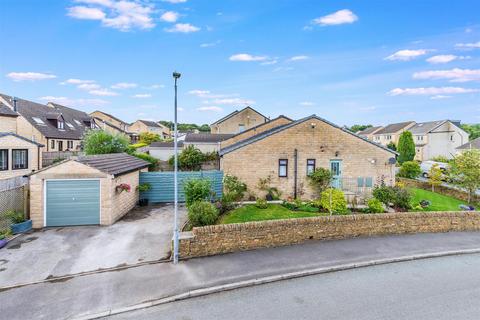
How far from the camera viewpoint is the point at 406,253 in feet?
33.7

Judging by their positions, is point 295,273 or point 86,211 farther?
point 86,211

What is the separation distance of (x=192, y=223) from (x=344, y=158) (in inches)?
436

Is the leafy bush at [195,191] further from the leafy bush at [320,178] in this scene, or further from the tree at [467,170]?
the tree at [467,170]

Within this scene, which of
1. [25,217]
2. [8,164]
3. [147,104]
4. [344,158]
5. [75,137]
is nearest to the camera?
[25,217]

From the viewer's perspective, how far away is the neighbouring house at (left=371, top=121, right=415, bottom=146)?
63.0 m

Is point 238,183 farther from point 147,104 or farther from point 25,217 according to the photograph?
point 147,104

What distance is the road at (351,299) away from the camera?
6.53 m

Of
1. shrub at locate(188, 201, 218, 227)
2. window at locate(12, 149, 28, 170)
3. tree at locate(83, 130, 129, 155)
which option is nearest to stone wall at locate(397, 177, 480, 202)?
shrub at locate(188, 201, 218, 227)

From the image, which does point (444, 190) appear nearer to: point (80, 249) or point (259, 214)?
point (259, 214)

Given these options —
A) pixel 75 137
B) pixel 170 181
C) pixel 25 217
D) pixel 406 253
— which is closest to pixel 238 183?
pixel 170 181

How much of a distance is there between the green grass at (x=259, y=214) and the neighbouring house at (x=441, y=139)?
172 feet

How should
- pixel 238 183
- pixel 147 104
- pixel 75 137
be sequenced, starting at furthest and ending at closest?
pixel 75 137
pixel 147 104
pixel 238 183

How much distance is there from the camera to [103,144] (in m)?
25.3

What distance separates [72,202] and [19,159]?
13975mm
